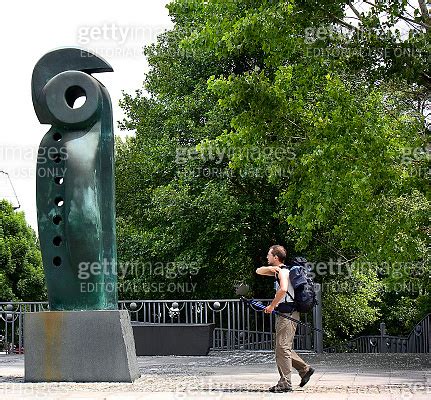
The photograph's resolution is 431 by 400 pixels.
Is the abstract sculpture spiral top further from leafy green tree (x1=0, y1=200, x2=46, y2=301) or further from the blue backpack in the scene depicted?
leafy green tree (x1=0, y1=200, x2=46, y2=301)

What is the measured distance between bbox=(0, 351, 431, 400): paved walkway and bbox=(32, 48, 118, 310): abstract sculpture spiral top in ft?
4.80

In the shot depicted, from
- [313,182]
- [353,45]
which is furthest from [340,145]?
[353,45]

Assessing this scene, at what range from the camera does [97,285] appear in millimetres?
11914

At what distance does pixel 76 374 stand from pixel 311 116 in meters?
9.41

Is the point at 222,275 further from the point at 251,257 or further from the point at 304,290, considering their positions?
the point at 304,290

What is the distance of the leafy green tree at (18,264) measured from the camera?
31.0 meters

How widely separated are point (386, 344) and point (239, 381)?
23701 mm

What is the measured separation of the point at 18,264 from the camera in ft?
103

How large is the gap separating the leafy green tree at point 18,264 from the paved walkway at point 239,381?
13.8 meters
